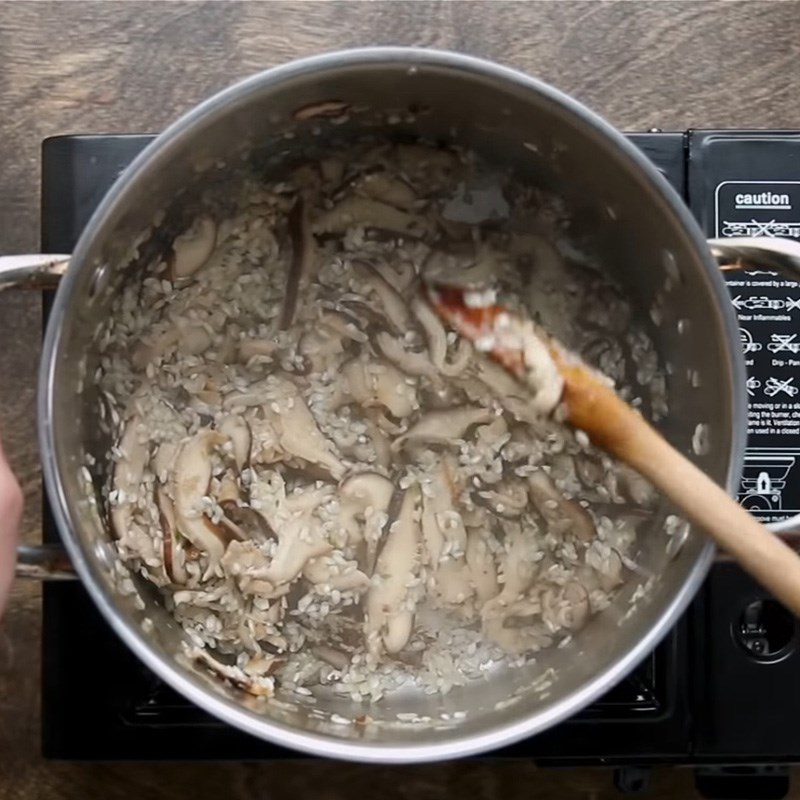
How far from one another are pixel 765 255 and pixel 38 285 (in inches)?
A: 16.6

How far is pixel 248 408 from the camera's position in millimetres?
837

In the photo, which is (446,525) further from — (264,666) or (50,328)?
(50,328)

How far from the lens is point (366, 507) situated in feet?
2.76

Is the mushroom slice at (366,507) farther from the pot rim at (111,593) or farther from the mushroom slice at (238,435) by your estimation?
the pot rim at (111,593)

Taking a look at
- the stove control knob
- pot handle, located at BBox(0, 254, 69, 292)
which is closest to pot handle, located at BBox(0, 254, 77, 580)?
pot handle, located at BBox(0, 254, 69, 292)

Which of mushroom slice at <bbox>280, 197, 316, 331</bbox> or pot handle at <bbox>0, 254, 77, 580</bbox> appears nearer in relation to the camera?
pot handle at <bbox>0, 254, 77, 580</bbox>

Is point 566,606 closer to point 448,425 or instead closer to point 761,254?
point 448,425

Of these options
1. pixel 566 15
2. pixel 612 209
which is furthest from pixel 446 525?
pixel 566 15

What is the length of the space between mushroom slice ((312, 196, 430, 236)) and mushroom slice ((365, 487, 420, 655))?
7.9 inches

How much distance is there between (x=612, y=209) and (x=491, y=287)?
0.11 meters

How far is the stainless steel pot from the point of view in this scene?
667 mm

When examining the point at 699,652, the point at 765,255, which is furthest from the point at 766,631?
the point at 765,255

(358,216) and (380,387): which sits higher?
(358,216)

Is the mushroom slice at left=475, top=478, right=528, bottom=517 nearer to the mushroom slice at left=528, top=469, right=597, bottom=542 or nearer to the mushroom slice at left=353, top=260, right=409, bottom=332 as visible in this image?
the mushroom slice at left=528, top=469, right=597, bottom=542
